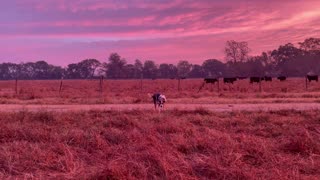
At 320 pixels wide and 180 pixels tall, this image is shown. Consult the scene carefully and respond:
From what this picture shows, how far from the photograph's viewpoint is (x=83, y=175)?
8.07 metres

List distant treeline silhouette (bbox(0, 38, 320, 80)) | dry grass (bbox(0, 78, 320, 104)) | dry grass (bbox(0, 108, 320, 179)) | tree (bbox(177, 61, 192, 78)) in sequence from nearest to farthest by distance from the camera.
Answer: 1. dry grass (bbox(0, 108, 320, 179))
2. dry grass (bbox(0, 78, 320, 104))
3. distant treeline silhouette (bbox(0, 38, 320, 80))
4. tree (bbox(177, 61, 192, 78))

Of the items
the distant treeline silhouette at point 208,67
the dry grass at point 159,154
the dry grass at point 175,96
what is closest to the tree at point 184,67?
the distant treeline silhouette at point 208,67

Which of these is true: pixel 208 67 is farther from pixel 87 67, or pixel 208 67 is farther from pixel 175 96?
pixel 175 96

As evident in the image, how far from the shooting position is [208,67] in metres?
138

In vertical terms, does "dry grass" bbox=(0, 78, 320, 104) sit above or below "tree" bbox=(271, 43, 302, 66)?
below

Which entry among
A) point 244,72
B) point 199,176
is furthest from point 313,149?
point 244,72

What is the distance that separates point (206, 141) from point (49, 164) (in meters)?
3.48

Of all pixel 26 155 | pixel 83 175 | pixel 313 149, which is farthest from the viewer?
pixel 313 149

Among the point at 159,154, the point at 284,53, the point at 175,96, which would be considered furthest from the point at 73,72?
the point at 159,154

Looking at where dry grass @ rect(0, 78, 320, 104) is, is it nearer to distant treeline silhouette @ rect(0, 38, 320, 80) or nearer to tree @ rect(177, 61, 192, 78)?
distant treeline silhouette @ rect(0, 38, 320, 80)

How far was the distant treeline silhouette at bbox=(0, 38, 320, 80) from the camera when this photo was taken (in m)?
104

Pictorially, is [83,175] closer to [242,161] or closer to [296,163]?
[242,161]

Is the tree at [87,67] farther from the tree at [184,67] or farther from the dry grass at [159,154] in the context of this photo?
the dry grass at [159,154]

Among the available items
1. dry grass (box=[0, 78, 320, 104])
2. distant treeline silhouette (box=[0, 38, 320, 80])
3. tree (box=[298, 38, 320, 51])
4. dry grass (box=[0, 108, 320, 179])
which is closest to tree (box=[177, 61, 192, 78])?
distant treeline silhouette (box=[0, 38, 320, 80])
